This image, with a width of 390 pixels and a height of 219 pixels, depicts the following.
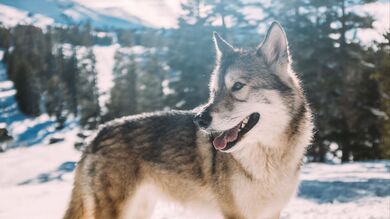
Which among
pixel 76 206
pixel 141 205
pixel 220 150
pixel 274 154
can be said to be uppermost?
pixel 220 150

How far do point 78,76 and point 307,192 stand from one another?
7255 cm

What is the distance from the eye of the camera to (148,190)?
18.7ft

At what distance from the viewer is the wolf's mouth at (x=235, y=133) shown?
4906 millimetres

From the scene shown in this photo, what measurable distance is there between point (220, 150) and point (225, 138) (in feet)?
0.48

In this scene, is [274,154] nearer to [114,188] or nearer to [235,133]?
[235,133]

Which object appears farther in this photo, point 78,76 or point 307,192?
point 78,76

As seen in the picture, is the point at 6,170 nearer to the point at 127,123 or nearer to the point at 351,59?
the point at 351,59

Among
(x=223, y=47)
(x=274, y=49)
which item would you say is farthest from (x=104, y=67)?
(x=274, y=49)

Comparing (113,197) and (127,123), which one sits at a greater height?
(127,123)

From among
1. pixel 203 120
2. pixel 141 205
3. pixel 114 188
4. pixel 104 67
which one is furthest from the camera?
pixel 104 67

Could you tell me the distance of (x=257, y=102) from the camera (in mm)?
4957

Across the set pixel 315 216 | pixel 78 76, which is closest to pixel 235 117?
pixel 315 216

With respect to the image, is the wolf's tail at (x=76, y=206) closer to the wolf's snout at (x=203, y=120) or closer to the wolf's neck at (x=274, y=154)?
the wolf's snout at (x=203, y=120)

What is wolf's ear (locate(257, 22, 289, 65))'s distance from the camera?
507cm
